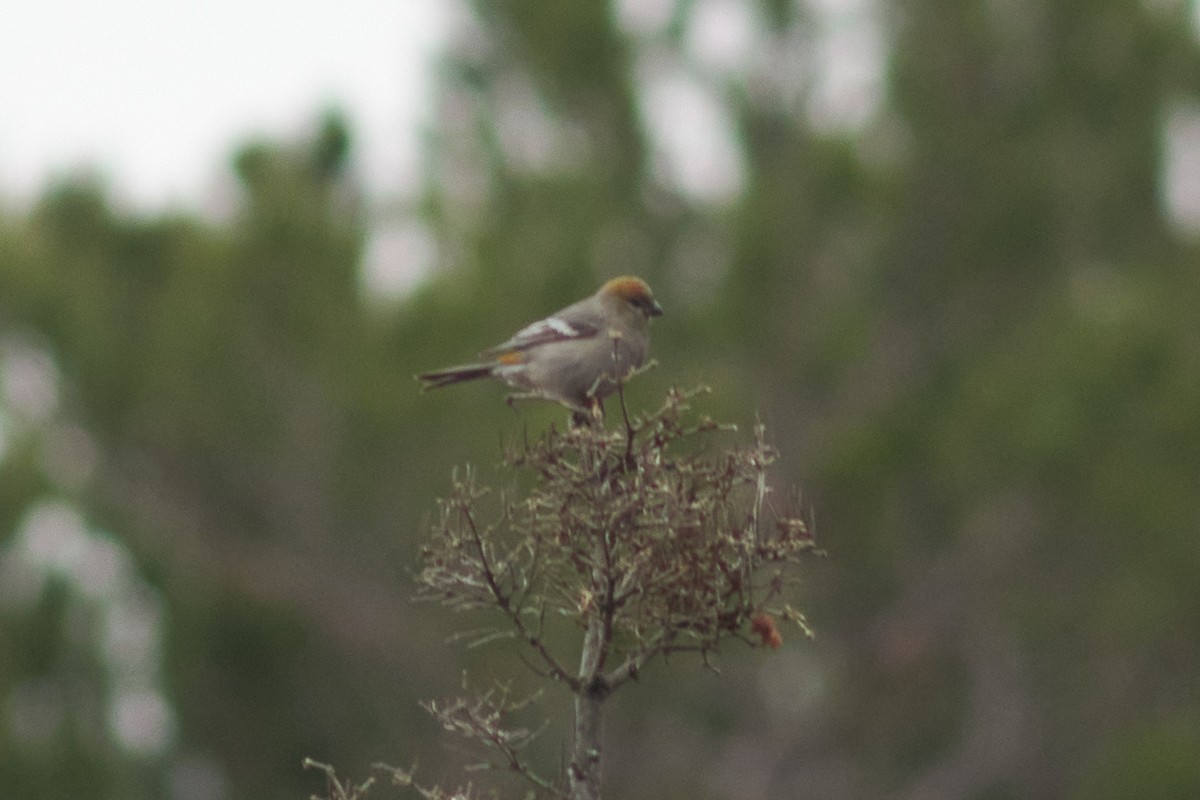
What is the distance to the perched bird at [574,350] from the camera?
23.9 ft

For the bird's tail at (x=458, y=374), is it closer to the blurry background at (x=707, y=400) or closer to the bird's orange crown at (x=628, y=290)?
the bird's orange crown at (x=628, y=290)

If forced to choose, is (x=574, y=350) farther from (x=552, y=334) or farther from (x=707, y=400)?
(x=707, y=400)

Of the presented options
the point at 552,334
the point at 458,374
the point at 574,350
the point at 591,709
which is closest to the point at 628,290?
the point at 552,334

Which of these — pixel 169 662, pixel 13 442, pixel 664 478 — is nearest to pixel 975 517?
pixel 169 662

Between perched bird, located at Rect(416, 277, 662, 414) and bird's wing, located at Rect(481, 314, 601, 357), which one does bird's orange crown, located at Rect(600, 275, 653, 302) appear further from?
bird's wing, located at Rect(481, 314, 601, 357)

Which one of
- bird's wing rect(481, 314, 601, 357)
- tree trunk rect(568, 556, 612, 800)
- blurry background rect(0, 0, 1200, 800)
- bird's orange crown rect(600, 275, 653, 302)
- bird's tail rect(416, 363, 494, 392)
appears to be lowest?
tree trunk rect(568, 556, 612, 800)

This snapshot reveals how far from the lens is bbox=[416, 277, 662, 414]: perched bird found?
7297mm

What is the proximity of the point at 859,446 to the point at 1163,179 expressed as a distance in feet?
18.2

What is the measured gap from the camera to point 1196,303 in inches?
878

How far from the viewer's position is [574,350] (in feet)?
24.7

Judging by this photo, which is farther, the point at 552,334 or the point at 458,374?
the point at 552,334

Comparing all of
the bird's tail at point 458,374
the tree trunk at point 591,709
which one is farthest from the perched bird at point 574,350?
the tree trunk at point 591,709

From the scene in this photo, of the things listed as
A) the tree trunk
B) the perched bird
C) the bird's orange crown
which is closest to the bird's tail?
the perched bird

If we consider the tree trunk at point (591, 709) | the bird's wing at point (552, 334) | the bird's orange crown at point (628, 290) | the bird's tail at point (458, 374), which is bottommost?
the tree trunk at point (591, 709)
